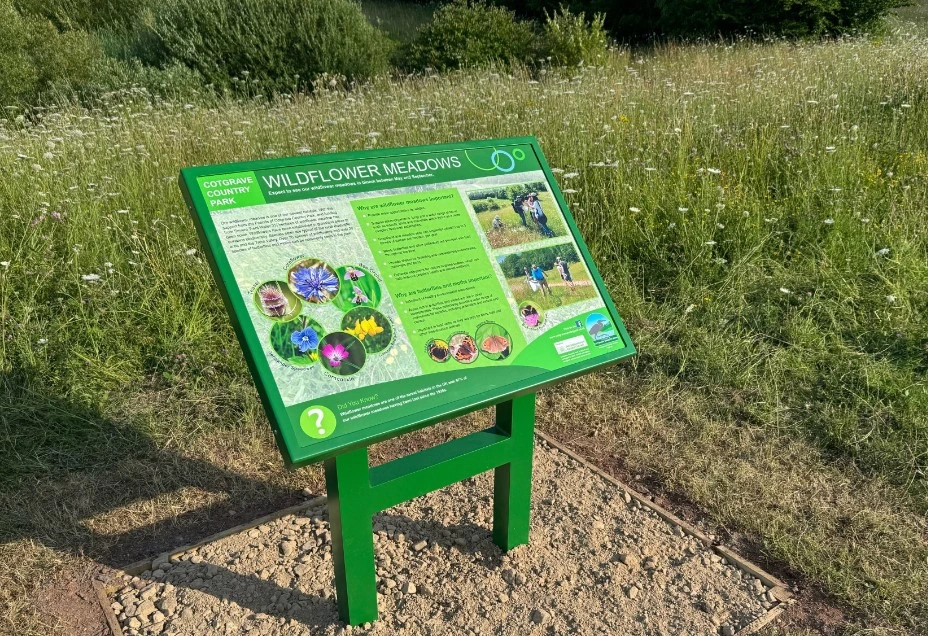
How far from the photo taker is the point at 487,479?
9.71 feet

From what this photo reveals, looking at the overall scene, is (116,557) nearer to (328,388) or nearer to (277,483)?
(277,483)

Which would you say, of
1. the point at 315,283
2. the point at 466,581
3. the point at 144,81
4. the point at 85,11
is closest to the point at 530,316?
the point at 315,283

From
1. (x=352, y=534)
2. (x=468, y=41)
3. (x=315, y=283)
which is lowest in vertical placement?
(x=468, y=41)

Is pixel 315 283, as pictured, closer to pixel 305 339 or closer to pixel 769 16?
pixel 305 339

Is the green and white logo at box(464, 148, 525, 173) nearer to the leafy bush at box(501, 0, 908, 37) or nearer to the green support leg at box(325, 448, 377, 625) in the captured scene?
the green support leg at box(325, 448, 377, 625)

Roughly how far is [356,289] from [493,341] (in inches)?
15.9

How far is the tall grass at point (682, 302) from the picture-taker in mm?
2816

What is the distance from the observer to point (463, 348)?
1903mm

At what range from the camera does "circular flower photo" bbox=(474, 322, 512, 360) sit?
1937mm

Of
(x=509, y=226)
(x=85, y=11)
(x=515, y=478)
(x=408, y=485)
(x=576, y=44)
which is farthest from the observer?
(x=85, y=11)

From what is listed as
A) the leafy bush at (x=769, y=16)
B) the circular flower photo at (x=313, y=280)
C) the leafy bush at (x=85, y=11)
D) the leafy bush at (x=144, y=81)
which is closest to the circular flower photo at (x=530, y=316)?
the circular flower photo at (x=313, y=280)

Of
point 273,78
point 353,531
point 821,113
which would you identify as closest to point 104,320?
point 353,531

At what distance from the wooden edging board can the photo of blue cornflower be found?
1229 millimetres

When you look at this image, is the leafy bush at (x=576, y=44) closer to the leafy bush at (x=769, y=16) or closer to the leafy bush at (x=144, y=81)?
the leafy bush at (x=769, y=16)
